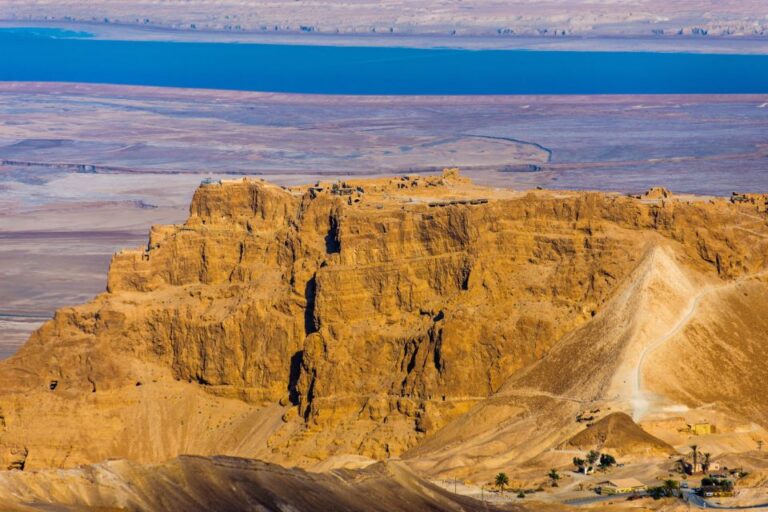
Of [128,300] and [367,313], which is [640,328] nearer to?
[367,313]

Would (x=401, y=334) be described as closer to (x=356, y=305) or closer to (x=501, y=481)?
(x=356, y=305)

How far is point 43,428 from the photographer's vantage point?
84.9 m

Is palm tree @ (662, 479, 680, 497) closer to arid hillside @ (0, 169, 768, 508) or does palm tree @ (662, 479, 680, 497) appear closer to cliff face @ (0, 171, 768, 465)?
arid hillside @ (0, 169, 768, 508)

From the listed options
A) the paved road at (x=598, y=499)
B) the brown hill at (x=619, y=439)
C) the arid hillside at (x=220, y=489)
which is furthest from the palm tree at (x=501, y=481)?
the brown hill at (x=619, y=439)

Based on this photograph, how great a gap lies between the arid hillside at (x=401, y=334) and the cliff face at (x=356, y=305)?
9 centimetres

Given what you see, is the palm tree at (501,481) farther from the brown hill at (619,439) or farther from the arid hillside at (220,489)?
the brown hill at (619,439)

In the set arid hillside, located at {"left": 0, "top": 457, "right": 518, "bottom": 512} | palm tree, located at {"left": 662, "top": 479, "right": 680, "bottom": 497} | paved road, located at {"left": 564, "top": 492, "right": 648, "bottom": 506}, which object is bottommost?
paved road, located at {"left": 564, "top": 492, "right": 648, "bottom": 506}

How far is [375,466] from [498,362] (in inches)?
506

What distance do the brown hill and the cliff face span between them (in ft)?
23.5

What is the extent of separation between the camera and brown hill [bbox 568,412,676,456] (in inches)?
2958

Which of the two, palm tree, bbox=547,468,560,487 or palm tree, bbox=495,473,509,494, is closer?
palm tree, bbox=495,473,509,494

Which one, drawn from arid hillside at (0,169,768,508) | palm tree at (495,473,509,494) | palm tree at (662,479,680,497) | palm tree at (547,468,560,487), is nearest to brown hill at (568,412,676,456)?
arid hillside at (0,169,768,508)

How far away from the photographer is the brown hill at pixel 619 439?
75.1m

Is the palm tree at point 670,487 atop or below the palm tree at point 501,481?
atop
